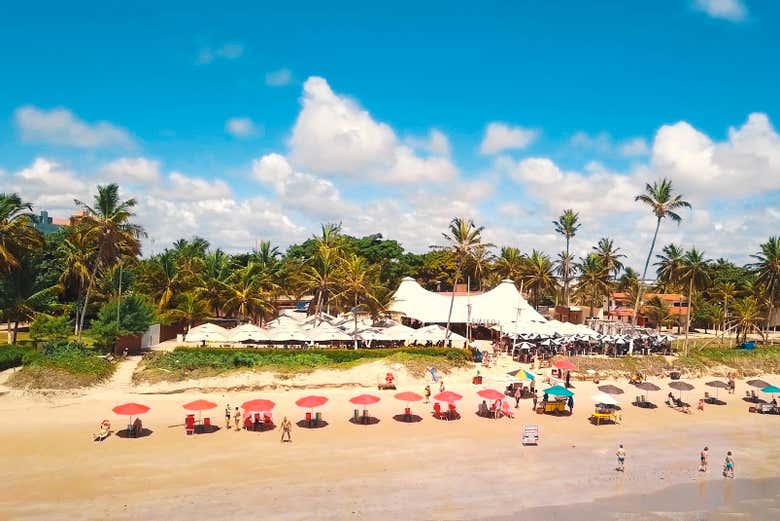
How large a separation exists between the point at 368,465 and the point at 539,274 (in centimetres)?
5326

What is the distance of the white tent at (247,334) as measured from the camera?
39312 mm

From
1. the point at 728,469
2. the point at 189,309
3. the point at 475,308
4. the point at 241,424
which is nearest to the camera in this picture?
the point at 728,469

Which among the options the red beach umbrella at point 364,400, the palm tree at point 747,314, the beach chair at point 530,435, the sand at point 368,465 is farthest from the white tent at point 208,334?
the palm tree at point 747,314

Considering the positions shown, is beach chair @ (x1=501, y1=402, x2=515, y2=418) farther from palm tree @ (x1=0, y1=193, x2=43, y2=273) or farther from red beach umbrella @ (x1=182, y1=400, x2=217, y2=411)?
palm tree @ (x1=0, y1=193, x2=43, y2=273)

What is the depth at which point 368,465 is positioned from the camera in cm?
2212

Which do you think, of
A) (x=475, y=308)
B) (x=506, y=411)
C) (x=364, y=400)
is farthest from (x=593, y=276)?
(x=364, y=400)

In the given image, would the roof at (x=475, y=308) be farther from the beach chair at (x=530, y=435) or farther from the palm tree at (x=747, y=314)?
the beach chair at (x=530, y=435)

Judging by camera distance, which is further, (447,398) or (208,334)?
(208,334)

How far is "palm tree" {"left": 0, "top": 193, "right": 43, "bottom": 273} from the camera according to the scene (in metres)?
36.5

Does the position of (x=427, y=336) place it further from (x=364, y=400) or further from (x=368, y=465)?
(x=368, y=465)

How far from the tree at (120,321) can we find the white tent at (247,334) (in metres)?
6.26

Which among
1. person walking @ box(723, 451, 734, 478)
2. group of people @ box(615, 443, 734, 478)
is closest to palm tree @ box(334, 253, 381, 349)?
group of people @ box(615, 443, 734, 478)

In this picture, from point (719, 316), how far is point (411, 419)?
56671mm

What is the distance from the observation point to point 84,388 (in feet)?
103
